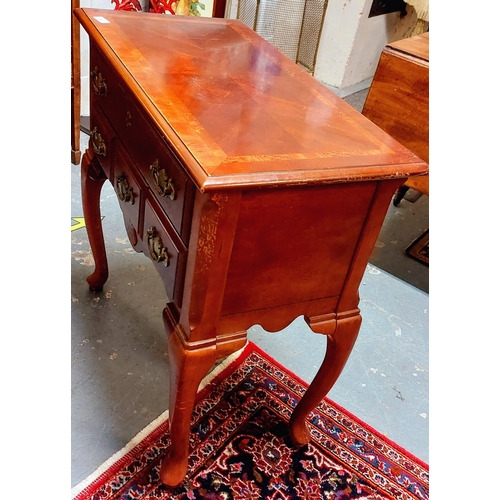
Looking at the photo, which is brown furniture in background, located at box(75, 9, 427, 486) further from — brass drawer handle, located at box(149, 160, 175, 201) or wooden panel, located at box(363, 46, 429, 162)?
wooden panel, located at box(363, 46, 429, 162)

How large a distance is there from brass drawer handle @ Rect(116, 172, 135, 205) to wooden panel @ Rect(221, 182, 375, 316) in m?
0.38

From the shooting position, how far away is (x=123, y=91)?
1.09 meters

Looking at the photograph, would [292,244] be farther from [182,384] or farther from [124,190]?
[124,190]

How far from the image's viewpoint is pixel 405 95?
6.08 feet

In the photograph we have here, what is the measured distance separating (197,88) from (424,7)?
3.15m

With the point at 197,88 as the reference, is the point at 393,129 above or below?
below

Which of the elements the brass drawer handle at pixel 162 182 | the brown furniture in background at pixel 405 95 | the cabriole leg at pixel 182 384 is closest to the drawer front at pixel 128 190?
the brass drawer handle at pixel 162 182

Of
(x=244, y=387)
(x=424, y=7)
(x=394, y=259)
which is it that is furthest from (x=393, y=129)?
(x=424, y=7)

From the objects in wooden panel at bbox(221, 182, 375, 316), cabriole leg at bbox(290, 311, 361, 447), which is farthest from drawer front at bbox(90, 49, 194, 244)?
cabriole leg at bbox(290, 311, 361, 447)

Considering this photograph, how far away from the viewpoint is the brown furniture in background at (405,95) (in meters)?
1.81

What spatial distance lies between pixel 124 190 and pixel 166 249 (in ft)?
0.88

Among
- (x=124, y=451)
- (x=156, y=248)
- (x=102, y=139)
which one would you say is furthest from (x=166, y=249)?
(x=124, y=451)

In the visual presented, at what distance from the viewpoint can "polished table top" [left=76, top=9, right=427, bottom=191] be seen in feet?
2.66

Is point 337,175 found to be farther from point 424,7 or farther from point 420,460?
point 424,7
